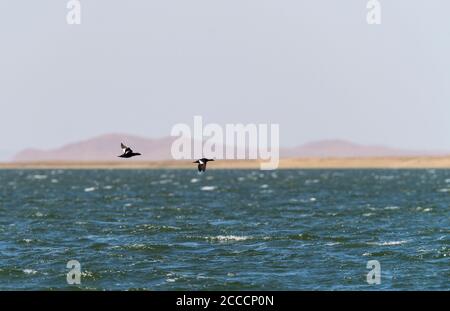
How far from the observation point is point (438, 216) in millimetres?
63250

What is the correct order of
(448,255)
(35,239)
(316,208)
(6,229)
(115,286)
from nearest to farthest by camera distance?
(115,286) → (448,255) → (35,239) → (6,229) → (316,208)

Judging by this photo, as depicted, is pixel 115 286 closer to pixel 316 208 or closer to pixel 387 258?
pixel 387 258

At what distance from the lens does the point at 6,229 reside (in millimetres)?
56281

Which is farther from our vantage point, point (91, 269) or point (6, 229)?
point (6, 229)

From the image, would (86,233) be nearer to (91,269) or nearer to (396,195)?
(91,269)

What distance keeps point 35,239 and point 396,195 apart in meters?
52.9

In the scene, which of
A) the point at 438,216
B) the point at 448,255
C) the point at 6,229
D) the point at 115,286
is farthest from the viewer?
the point at 438,216

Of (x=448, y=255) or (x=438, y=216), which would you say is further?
(x=438, y=216)
